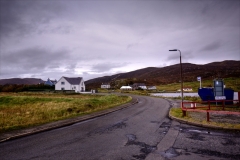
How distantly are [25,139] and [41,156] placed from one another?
3.35 metres

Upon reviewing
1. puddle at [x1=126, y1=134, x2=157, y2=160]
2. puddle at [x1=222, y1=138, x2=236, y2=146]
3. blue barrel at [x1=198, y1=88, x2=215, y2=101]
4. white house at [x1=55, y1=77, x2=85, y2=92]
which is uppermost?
white house at [x1=55, y1=77, x2=85, y2=92]

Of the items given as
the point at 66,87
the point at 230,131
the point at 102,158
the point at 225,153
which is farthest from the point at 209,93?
the point at 66,87

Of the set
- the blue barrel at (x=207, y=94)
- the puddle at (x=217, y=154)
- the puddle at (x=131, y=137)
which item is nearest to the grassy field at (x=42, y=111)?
the puddle at (x=131, y=137)

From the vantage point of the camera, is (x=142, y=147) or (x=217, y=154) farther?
(x=142, y=147)

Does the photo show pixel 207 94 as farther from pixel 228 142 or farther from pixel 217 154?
pixel 217 154

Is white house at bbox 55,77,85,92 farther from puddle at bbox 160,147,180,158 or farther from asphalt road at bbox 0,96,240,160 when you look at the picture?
puddle at bbox 160,147,180,158

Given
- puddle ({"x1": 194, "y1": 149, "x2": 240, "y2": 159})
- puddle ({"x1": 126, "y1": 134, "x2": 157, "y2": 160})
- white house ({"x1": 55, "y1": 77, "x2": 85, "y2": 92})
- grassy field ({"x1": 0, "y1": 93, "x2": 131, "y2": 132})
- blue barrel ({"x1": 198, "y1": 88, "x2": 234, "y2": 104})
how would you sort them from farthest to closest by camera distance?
white house ({"x1": 55, "y1": 77, "x2": 85, "y2": 92}), blue barrel ({"x1": 198, "y1": 88, "x2": 234, "y2": 104}), grassy field ({"x1": 0, "y1": 93, "x2": 131, "y2": 132}), puddle ({"x1": 126, "y1": 134, "x2": 157, "y2": 160}), puddle ({"x1": 194, "y1": 149, "x2": 240, "y2": 159})

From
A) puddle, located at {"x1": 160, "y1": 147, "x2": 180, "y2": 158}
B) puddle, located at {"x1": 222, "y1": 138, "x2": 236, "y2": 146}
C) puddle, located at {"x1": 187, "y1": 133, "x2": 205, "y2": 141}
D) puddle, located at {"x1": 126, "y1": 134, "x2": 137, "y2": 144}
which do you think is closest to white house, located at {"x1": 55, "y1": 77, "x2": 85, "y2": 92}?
puddle, located at {"x1": 126, "y1": 134, "x2": 137, "y2": 144}

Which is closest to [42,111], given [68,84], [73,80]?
[68,84]

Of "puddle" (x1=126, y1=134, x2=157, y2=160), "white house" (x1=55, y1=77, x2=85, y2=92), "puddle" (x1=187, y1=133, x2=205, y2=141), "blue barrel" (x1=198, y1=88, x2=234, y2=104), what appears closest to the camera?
"puddle" (x1=126, y1=134, x2=157, y2=160)

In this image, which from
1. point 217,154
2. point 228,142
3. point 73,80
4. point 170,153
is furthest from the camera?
point 73,80

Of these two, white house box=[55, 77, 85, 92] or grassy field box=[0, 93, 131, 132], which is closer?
grassy field box=[0, 93, 131, 132]

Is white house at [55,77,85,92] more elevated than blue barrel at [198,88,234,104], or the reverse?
white house at [55,77,85,92]

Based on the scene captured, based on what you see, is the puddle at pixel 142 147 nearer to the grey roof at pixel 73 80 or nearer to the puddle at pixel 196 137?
the puddle at pixel 196 137
